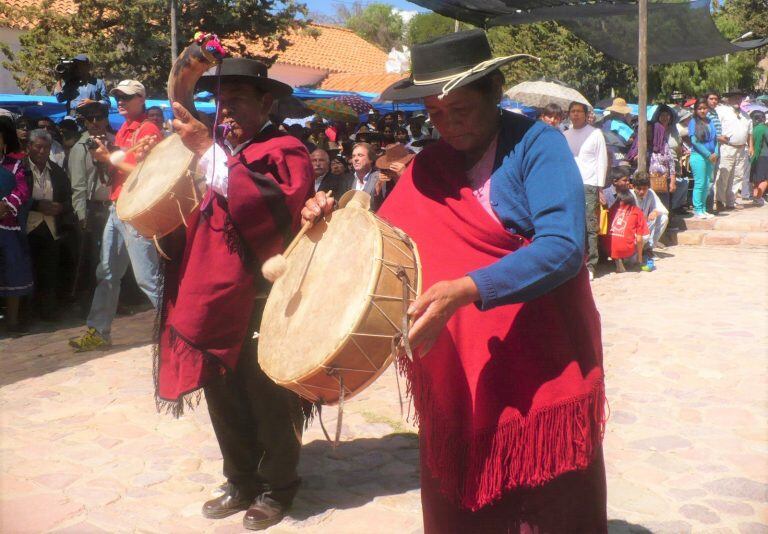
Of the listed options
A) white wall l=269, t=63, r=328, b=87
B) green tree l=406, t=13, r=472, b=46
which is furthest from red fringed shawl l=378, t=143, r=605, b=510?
Answer: green tree l=406, t=13, r=472, b=46

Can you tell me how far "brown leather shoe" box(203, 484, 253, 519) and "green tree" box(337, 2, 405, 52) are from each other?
78.0 meters

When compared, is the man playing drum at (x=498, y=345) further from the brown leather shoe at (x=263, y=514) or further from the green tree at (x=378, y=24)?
the green tree at (x=378, y=24)

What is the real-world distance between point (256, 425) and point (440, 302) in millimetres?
2062

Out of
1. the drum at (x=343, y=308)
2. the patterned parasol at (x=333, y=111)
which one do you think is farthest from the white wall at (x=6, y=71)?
the drum at (x=343, y=308)

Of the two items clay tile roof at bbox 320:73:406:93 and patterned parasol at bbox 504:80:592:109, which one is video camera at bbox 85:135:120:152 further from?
clay tile roof at bbox 320:73:406:93

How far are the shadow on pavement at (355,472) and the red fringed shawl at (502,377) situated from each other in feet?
5.50

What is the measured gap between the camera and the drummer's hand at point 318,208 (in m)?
2.92

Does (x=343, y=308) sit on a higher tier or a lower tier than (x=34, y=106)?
lower

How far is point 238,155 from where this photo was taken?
3.66m

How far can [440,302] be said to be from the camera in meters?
2.19

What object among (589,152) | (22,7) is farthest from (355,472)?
(22,7)

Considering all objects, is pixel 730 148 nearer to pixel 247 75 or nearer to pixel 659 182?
pixel 659 182

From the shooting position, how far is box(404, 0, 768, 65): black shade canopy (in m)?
12.1

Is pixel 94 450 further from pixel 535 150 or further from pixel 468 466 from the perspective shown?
pixel 535 150
